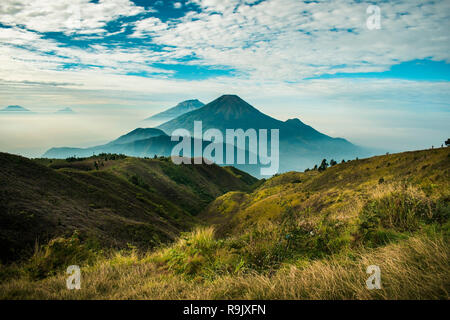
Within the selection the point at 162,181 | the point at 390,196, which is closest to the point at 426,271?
the point at 390,196

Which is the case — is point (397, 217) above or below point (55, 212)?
above

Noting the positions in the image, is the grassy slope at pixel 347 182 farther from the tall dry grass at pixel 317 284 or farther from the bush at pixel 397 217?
the tall dry grass at pixel 317 284

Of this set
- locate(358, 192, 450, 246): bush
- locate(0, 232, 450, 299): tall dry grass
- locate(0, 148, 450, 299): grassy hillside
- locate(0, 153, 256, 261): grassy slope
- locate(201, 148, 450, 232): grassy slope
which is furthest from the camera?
locate(201, 148, 450, 232): grassy slope

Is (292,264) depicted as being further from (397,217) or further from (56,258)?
(56,258)

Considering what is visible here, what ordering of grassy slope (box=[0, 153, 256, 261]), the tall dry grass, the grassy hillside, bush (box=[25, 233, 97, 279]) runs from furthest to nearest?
grassy slope (box=[0, 153, 256, 261]), bush (box=[25, 233, 97, 279]), the grassy hillside, the tall dry grass

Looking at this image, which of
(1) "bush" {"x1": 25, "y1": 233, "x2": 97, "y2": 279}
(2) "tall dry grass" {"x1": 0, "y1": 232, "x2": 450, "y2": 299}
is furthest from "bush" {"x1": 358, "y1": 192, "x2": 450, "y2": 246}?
(1) "bush" {"x1": 25, "y1": 233, "x2": 97, "y2": 279}

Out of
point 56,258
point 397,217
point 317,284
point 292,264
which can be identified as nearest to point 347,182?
point 397,217

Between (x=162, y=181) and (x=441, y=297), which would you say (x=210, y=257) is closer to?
(x=441, y=297)

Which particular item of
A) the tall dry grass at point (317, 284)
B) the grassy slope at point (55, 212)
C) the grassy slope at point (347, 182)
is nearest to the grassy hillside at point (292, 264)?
the tall dry grass at point (317, 284)

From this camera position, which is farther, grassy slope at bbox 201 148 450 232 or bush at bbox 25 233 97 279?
grassy slope at bbox 201 148 450 232

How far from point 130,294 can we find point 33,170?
3004 cm

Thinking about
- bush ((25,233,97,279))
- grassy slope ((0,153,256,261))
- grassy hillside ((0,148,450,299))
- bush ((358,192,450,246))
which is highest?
bush ((358,192,450,246))

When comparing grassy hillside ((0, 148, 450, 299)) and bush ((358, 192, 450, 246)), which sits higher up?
bush ((358, 192, 450, 246))

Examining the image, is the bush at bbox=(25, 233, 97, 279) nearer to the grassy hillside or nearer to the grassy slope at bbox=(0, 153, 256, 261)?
the grassy hillside
